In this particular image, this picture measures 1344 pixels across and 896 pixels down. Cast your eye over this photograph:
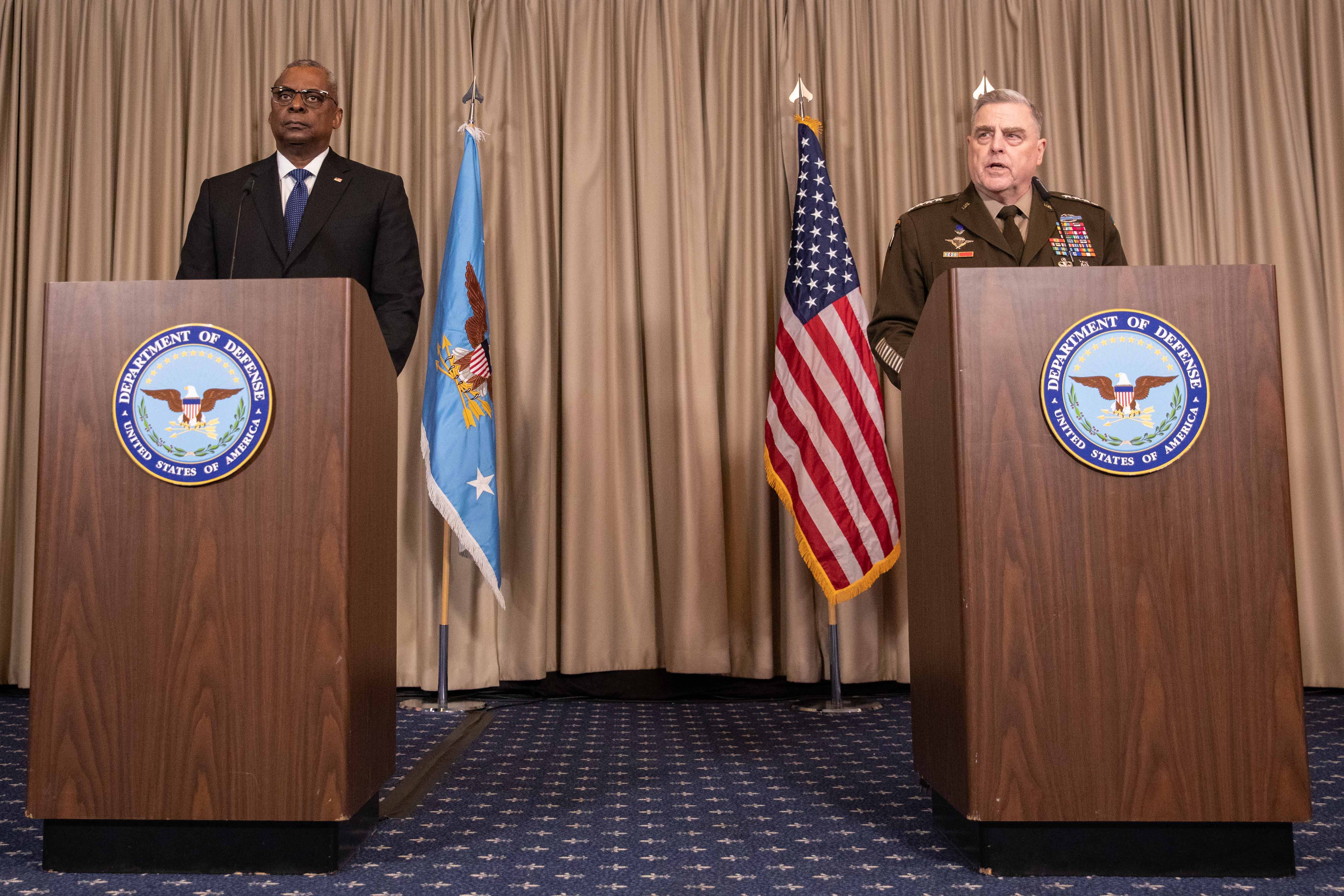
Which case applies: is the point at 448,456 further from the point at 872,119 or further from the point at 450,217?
the point at 872,119

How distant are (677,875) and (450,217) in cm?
286

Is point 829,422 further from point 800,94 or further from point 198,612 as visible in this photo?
point 198,612

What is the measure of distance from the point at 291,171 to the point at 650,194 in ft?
5.02

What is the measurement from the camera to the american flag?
3314 mm

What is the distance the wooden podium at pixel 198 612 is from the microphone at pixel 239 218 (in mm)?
313

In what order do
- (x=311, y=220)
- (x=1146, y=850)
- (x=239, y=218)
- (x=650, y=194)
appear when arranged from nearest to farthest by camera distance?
(x=1146, y=850)
(x=239, y=218)
(x=311, y=220)
(x=650, y=194)

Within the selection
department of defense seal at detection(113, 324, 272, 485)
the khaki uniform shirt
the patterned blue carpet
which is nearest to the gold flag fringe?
the patterned blue carpet

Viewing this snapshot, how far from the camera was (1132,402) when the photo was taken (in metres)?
1.49

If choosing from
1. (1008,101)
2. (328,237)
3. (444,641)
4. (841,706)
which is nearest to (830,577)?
(841,706)

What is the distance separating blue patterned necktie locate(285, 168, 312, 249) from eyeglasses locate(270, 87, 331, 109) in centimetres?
16

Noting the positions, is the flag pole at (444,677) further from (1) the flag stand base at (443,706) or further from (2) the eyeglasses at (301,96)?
(2) the eyeglasses at (301,96)

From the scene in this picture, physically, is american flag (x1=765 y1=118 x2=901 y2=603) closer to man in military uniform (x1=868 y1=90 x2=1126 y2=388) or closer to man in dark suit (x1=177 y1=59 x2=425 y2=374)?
man in military uniform (x1=868 y1=90 x2=1126 y2=388)

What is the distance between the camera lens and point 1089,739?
4.80 ft

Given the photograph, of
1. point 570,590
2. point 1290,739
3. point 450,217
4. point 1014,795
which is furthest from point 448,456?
point 1290,739
